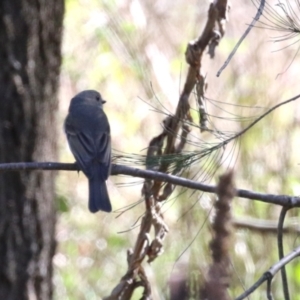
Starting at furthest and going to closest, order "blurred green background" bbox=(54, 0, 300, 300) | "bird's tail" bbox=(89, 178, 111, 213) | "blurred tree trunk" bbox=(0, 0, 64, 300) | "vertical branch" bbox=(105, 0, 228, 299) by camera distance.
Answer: "blurred green background" bbox=(54, 0, 300, 300), "blurred tree trunk" bbox=(0, 0, 64, 300), "bird's tail" bbox=(89, 178, 111, 213), "vertical branch" bbox=(105, 0, 228, 299)

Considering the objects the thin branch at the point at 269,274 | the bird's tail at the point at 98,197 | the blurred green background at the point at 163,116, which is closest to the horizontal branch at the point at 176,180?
the thin branch at the point at 269,274

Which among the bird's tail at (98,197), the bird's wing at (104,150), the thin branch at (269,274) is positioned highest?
the bird's wing at (104,150)

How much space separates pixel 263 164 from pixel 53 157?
2110 millimetres

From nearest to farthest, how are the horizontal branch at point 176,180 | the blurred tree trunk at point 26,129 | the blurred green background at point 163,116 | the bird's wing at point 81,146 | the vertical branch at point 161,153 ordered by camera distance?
the horizontal branch at point 176,180 < the vertical branch at point 161,153 < the bird's wing at point 81,146 < the blurred tree trunk at point 26,129 < the blurred green background at point 163,116

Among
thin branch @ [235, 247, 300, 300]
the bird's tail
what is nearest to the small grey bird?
the bird's tail

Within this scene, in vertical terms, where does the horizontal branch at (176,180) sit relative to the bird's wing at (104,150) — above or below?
below

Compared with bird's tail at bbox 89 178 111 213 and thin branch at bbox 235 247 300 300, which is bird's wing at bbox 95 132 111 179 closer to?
bird's tail at bbox 89 178 111 213

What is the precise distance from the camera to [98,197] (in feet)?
12.4

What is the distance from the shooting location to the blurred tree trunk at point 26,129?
14.1 feet

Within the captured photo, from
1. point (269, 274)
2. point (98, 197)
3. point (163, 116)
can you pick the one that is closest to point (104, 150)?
point (98, 197)

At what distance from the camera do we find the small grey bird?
3.76 m

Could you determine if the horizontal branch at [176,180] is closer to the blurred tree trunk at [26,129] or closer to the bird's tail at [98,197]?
the bird's tail at [98,197]

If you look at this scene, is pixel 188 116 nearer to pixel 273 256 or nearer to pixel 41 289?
pixel 41 289

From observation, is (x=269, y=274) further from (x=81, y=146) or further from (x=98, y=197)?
(x=81, y=146)
